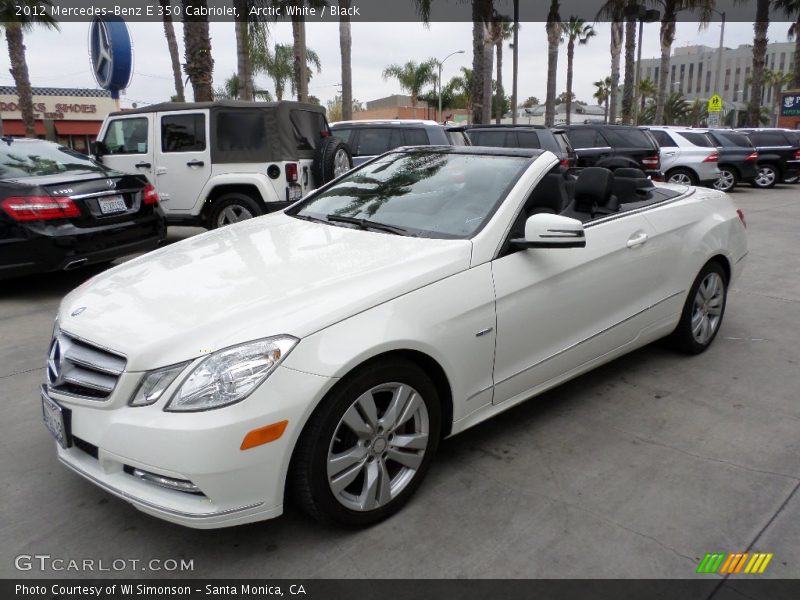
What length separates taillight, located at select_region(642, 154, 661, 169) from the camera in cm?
1494

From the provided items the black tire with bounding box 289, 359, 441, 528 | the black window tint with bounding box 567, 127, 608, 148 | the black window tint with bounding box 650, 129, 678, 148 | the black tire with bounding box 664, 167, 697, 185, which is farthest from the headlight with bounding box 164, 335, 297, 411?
A: the black window tint with bounding box 650, 129, 678, 148

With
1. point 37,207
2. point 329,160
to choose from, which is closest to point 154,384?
point 37,207

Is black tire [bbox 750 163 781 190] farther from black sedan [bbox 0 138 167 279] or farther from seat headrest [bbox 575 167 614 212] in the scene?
black sedan [bbox 0 138 167 279]

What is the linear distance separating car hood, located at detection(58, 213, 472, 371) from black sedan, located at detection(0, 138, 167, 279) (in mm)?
3179

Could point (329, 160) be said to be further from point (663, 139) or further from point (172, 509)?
point (663, 139)

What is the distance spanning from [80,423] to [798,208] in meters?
15.0

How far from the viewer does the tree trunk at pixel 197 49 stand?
12.3 meters

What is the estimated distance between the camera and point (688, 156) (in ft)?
51.9

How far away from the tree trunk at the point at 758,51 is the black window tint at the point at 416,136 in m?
24.0

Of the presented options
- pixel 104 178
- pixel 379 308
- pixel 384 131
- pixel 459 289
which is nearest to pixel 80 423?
pixel 379 308

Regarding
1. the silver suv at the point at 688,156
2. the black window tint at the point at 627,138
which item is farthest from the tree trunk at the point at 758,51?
the black window tint at the point at 627,138

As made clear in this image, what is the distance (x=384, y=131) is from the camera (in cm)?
1135
